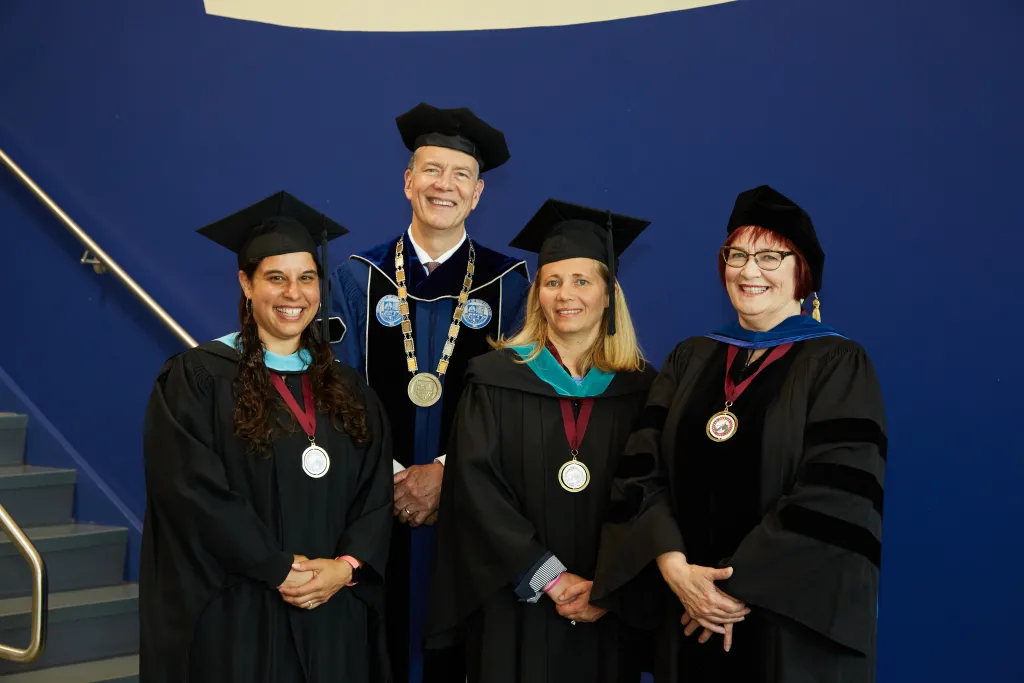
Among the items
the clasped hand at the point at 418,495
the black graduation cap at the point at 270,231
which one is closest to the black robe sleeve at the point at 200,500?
the black graduation cap at the point at 270,231

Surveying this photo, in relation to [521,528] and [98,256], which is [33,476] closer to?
[98,256]

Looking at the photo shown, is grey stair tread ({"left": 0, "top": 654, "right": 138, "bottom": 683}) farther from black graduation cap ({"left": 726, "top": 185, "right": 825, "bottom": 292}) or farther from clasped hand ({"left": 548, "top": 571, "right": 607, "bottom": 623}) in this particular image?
black graduation cap ({"left": 726, "top": 185, "right": 825, "bottom": 292})

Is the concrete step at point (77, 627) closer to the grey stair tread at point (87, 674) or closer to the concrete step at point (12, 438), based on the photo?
the grey stair tread at point (87, 674)

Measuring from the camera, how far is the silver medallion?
2916 mm

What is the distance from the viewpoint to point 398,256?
366 cm

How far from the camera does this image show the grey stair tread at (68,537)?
4562 mm

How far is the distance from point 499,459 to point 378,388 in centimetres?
69

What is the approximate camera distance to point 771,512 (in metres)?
2.55

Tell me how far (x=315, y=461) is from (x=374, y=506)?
243 millimetres

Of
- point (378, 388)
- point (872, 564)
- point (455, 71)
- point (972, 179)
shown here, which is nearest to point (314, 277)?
point (378, 388)

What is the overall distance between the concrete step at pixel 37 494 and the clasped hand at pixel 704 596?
3504 millimetres

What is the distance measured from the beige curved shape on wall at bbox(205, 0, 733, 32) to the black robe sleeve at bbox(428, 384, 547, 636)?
2175mm

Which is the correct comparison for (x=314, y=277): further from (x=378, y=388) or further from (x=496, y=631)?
(x=496, y=631)

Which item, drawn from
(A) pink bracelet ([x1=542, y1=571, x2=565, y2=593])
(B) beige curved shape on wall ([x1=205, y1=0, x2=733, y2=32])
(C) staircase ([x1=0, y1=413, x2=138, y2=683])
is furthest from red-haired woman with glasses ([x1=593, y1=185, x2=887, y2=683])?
(C) staircase ([x1=0, y1=413, x2=138, y2=683])
